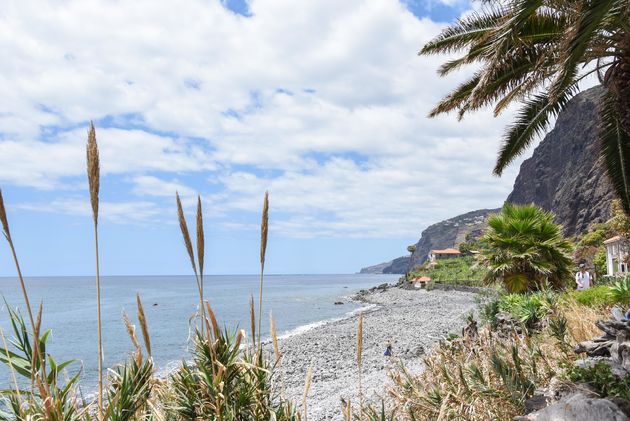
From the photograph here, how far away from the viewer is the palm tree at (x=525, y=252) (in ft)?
53.7

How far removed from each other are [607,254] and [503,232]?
2828 centimetres

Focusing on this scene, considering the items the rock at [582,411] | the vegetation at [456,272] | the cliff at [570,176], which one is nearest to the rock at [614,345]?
the rock at [582,411]

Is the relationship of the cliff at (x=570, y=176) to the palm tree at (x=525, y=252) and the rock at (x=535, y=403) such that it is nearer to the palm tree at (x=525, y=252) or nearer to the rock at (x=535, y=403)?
the palm tree at (x=525, y=252)

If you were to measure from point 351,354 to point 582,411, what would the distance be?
2108 centimetres

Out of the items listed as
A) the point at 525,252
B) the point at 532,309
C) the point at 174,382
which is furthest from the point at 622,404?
the point at 525,252

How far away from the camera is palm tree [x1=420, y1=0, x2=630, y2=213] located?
8.15 m

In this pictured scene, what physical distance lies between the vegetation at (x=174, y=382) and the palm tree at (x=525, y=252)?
48.2 feet

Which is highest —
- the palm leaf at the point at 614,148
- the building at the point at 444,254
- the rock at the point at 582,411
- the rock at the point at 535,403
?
the building at the point at 444,254

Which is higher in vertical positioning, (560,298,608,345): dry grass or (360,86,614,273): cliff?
(360,86,614,273): cliff

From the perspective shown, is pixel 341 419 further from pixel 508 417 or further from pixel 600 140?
pixel 600 140

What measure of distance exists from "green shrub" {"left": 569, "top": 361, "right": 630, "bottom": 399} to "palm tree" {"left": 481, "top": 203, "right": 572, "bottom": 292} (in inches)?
425

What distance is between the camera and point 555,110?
406 inches

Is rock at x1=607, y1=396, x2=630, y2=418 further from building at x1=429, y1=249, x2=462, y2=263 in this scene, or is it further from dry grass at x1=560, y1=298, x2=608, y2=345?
building at x1=429, y1=249, x2=462, y2=263

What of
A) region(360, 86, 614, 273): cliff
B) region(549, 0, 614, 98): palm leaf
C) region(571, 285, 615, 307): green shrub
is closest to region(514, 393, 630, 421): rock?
region(549, 0, 614, 98): palm leaf
